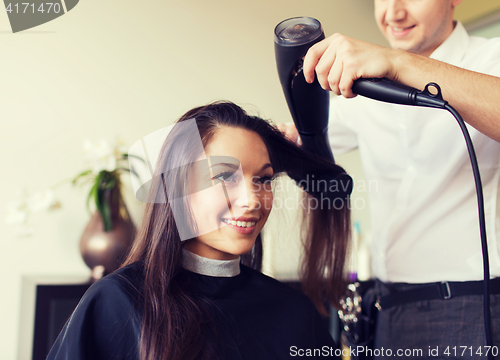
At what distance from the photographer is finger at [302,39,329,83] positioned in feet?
1.85

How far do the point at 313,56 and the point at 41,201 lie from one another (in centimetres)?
110

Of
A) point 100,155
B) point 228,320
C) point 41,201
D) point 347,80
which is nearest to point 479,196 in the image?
point 347,80

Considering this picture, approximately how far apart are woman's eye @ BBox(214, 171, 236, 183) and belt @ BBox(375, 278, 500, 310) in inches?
18.6

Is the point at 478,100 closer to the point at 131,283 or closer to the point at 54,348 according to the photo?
the point at 131,283

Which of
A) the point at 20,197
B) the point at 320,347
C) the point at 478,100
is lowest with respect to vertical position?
the point at 320,347

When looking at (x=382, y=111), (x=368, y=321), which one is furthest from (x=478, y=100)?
(x=368, y=321)

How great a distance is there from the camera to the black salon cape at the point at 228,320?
0.58m

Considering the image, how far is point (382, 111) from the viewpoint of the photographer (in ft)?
3.10

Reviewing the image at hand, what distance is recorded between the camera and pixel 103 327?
1.95ft

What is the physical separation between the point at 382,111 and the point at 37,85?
39.8 inches

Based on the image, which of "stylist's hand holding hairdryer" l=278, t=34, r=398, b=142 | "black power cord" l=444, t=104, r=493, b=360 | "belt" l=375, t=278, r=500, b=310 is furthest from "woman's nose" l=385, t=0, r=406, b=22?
"belt" l=375, t=278, r=500, b=310

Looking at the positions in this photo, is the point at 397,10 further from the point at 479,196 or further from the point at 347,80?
the point at 479,196

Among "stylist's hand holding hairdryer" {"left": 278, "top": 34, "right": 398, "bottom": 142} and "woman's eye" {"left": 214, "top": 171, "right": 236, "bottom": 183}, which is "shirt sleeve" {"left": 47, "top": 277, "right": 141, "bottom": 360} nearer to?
"woman's eye" {"left": 214, "top": 171, "right": 236, "bottom": 183}

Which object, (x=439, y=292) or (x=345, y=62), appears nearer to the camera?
(x=345, y=62)
